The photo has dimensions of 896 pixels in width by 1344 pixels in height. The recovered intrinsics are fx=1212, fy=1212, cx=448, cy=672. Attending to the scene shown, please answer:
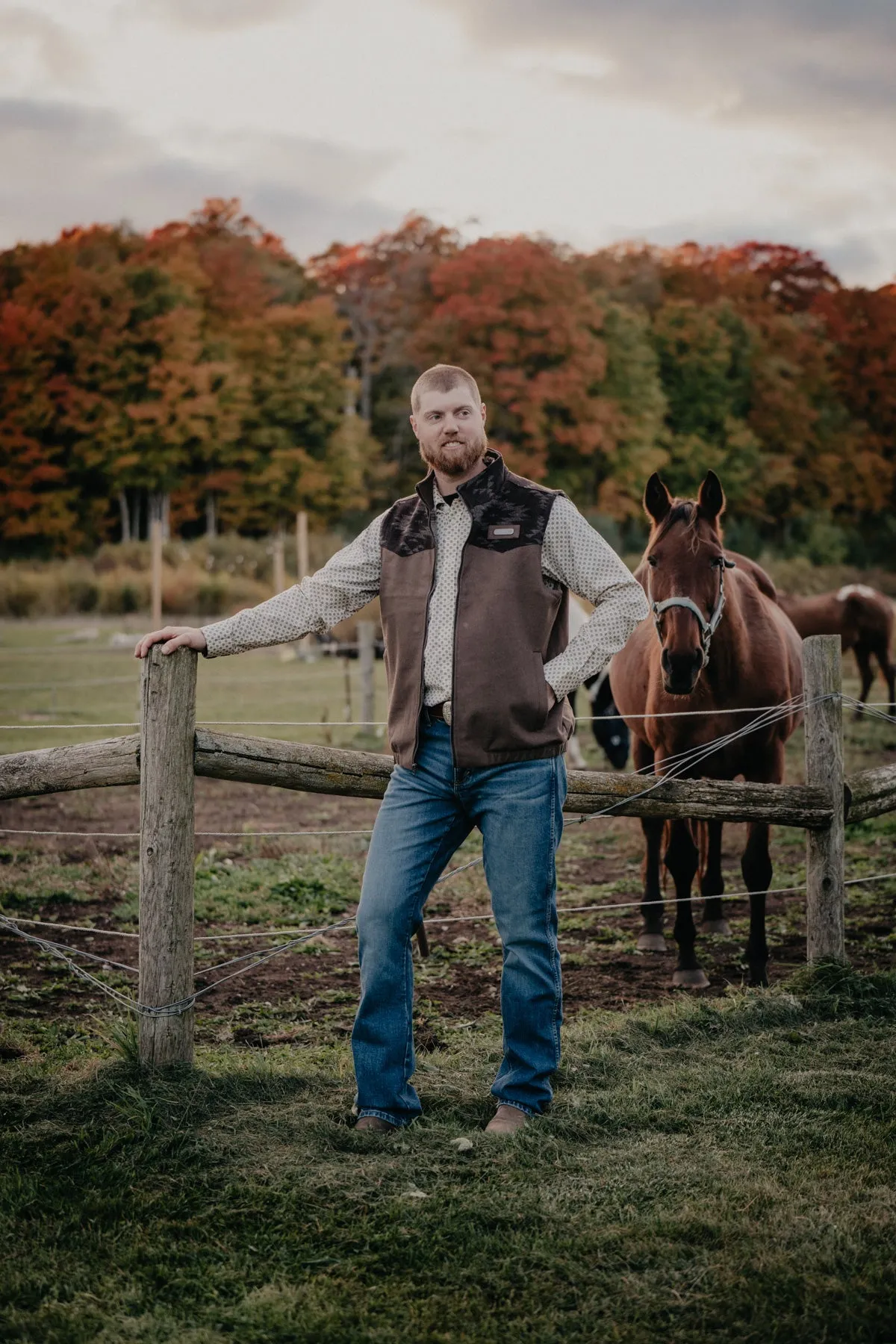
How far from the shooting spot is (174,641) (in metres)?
3.91

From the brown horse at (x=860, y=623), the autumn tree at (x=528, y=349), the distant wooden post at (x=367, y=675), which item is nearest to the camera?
the distant wooden post at (x=367, y=675)

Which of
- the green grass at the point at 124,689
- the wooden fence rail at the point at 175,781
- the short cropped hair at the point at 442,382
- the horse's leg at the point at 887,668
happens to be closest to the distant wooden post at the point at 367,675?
the green grass at the point at 124,689

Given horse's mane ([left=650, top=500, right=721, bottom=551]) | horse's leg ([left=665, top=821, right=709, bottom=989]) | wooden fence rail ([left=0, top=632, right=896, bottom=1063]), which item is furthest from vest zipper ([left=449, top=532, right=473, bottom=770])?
horse's leg ([left=665, top=821, right=709, bottom=989])

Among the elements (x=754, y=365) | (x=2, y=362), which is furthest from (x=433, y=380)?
(x=754, y=365)

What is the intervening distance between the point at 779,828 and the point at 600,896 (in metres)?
2.64

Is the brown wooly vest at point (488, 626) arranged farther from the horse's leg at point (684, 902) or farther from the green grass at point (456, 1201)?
the horse's leg at point (684, 902)

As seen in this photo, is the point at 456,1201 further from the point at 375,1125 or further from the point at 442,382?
the point at 442,382

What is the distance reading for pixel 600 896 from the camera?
23.9 ft

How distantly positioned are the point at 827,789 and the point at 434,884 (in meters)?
2.30

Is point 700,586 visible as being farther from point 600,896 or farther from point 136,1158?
point 136,1158

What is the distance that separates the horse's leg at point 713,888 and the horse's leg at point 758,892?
21.1 inches

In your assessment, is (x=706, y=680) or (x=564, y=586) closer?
(x=564, y=586)

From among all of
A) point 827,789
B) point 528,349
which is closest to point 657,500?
point 827,789

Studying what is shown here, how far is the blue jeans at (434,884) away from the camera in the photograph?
11.9ft
